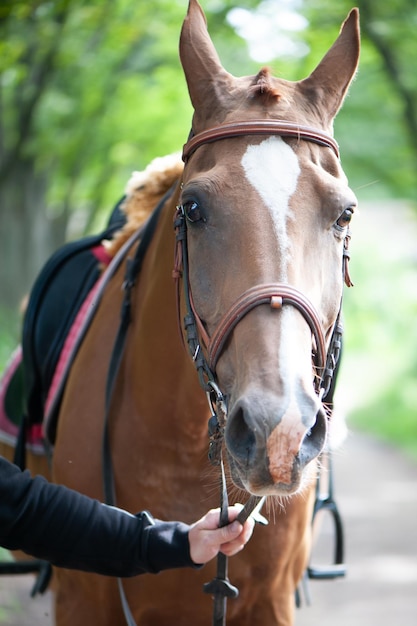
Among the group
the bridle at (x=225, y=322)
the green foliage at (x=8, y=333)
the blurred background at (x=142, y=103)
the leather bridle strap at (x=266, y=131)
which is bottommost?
the bridle at (x=225, y=322)

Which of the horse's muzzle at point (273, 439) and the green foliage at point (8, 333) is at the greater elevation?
the green foliage at point (8, 333)

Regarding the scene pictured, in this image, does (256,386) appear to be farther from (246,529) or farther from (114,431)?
(114,431)

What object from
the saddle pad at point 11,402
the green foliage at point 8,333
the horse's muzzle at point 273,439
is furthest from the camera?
the green foliage at point 8,333

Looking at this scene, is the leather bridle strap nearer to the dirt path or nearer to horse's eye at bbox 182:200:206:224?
horse's eye at bbox 182:200:206:224

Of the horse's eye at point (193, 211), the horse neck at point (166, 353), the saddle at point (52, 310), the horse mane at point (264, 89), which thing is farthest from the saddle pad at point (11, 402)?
the horse mane at point (264, 89)

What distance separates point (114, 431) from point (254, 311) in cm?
110

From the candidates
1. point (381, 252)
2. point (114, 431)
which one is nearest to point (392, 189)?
point (114, 431)

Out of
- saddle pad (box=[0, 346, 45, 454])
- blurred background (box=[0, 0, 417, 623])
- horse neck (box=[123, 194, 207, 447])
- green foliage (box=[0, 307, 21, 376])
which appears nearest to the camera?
horse neck (box=[123, 194, 207, 447])

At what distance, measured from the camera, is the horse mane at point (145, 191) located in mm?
3379

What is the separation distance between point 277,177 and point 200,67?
577 mm

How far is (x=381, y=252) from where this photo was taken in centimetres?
2581

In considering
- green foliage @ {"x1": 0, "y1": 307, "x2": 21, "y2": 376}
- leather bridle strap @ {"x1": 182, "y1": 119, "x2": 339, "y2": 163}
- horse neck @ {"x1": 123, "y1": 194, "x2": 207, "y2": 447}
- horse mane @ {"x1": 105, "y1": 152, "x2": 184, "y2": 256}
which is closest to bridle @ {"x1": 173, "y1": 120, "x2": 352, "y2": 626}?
leather bridle strap @ {"x1": 182, "y1": 119, "x2": 339, "y2": 163}

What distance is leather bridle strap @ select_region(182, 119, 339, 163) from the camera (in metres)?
2.35

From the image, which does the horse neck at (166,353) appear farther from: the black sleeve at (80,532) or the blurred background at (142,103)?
the blurred background at (142,103)
